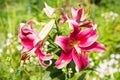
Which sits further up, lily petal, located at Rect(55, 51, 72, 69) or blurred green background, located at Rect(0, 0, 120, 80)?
lily petal, located at Rect(55, 51, 72, 69)

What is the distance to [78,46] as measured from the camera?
1823 millimetres

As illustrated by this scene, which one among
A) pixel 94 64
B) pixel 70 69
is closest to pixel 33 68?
pixel 94 64

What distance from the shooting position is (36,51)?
1816 mm

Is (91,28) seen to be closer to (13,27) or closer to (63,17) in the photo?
(63,17)

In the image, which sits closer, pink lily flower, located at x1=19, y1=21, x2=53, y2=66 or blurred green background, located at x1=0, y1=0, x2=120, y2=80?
pink lily flower, located at x1=19, y1=21, x2=53, y2=66

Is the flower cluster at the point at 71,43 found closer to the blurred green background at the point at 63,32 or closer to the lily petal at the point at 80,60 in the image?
the lily petal at the point at 80,60

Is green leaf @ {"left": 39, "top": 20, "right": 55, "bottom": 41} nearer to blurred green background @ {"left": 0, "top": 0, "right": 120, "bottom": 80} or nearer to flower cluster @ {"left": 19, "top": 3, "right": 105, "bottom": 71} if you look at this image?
flower cluster @ {"left": 19, "top": 3, "right": 105, "bottom": 71}

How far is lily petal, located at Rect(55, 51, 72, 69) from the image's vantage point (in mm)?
1785

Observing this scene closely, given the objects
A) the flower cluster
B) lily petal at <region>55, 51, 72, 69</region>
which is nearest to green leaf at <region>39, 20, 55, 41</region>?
the flower cluster

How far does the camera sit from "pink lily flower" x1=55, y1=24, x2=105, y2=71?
1797 millimetres

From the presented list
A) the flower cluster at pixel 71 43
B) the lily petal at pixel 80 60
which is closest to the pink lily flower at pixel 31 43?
the flower cluster at pixel 71 43

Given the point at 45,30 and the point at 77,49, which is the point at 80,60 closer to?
the point at 77,49

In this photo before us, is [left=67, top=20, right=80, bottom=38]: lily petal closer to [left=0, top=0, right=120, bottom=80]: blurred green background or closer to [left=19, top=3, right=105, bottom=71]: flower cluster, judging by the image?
[left=19, top=3, right=105, bottom=71]: flower cluster

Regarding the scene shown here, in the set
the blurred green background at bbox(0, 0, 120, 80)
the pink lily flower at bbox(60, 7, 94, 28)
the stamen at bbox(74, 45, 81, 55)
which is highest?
the pink lily flower at bbox(60, 7, 94, 28)
